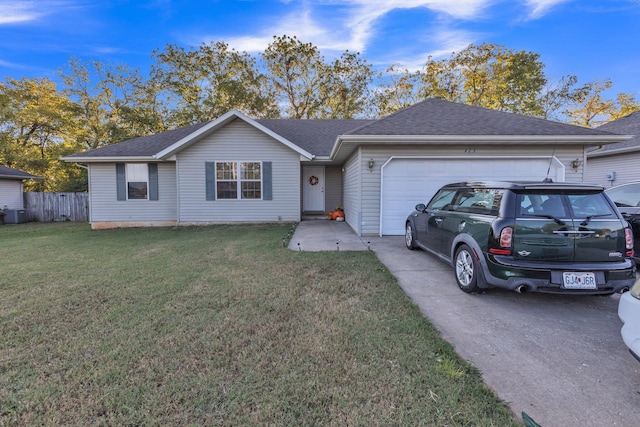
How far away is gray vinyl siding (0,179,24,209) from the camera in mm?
14047

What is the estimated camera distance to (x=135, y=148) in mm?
11008

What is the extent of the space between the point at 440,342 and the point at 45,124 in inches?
1061

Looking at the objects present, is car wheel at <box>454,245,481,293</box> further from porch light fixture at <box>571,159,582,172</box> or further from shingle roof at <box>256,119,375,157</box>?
shingle roof at <box>256,119,375,157</box>

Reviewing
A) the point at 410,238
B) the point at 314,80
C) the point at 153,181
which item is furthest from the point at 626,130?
the point at 153,181

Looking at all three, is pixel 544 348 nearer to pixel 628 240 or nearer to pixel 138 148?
pixel 628 240

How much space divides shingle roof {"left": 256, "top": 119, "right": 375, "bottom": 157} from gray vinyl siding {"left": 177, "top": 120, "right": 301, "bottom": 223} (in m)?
1.27

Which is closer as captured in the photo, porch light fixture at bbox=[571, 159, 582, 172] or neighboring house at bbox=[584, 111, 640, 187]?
porch light fixture at bbox=[571, 159, 582, 172]

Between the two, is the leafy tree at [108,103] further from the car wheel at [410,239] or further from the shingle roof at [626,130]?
the shingle roof at [626,130]

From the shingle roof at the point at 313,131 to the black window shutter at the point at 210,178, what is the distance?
3.07 meters

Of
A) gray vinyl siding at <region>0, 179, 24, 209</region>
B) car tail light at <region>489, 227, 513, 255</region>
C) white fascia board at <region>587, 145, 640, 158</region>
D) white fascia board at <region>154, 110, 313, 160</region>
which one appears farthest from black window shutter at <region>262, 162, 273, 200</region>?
gray vinyl siding at <region>0, 179, 24, 209</region>

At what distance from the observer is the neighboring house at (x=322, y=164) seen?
7398 millimetres

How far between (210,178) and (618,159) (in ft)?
47.1

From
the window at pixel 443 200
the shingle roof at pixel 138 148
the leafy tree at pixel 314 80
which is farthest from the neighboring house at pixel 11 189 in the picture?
the window at pixel 443 200

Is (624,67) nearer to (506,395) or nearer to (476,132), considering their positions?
(476,132)
